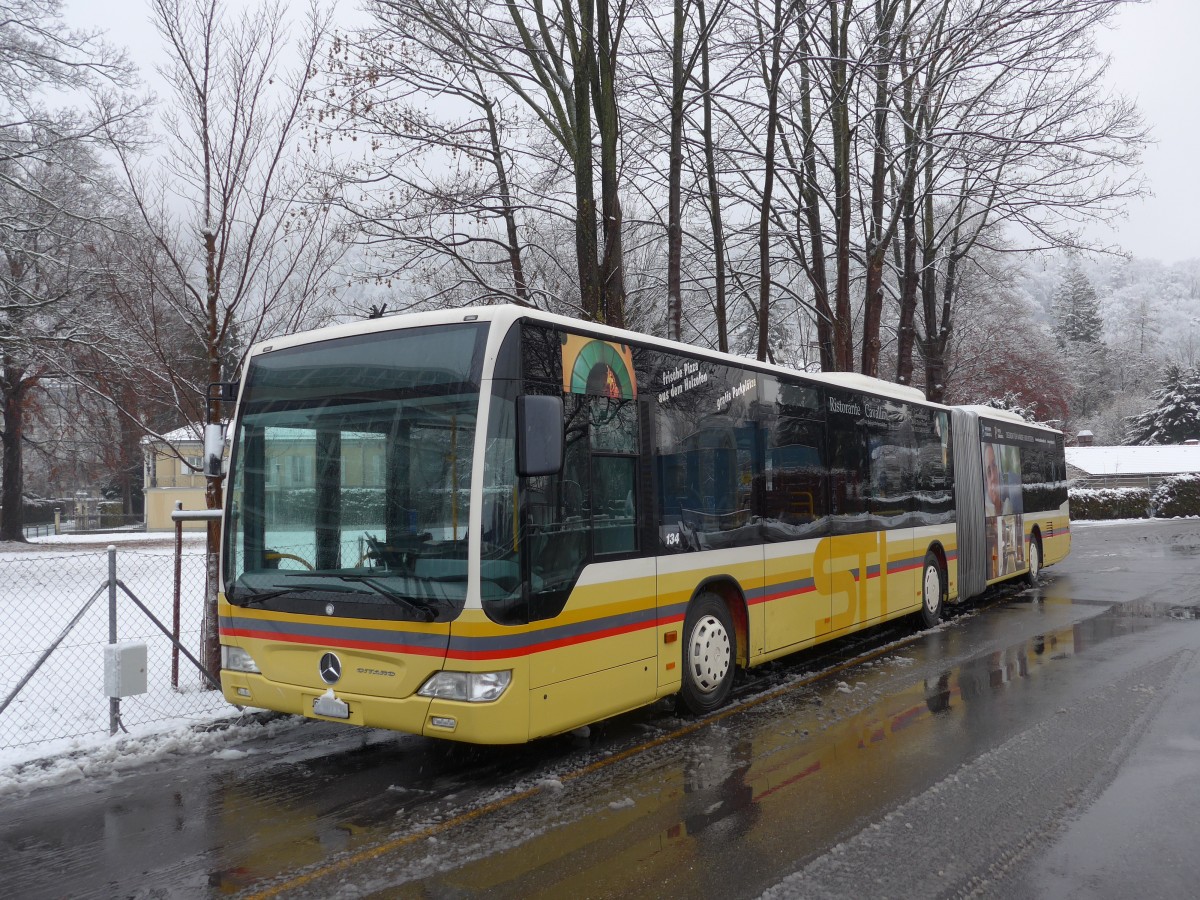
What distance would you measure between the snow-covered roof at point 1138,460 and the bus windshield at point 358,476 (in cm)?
5622

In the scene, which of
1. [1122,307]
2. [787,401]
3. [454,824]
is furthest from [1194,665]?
[1122,307]

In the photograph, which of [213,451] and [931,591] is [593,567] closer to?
[213,451]

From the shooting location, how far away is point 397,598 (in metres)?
→ 5.52

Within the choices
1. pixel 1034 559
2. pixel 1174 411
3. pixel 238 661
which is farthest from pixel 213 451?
pixel 1174 411

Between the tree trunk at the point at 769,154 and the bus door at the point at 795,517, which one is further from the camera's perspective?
the tree trunk at the point at 769,154

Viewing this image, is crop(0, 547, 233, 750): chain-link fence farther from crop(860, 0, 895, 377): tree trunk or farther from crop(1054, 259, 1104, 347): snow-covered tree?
crop(1054, 259, 1104, 347): snow-covered tree

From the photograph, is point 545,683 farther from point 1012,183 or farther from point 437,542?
point 1012,183

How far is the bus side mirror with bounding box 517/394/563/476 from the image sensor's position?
5.30m

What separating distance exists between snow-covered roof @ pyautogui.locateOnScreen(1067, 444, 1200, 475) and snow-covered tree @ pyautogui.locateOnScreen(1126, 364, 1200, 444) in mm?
8912

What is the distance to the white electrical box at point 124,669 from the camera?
273 inches

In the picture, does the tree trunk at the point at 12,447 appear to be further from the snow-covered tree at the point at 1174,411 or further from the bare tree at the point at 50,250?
the snow-covered tree at the point at 1174,411

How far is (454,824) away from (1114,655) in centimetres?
797

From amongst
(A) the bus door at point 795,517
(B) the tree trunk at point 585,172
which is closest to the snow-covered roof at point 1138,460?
(B) the tree trunk at point 585,172

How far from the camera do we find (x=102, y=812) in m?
5.52
